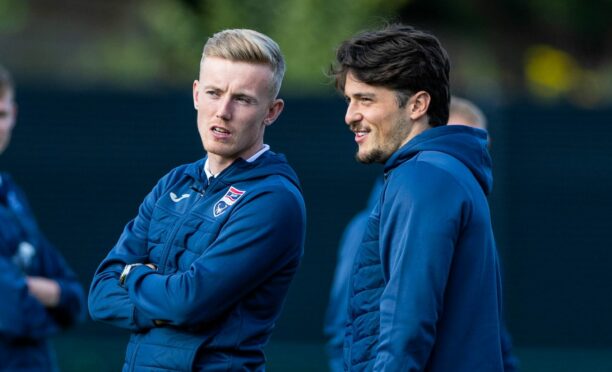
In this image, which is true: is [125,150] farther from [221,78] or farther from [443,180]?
[443,180]

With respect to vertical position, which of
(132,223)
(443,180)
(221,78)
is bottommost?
(132,223)

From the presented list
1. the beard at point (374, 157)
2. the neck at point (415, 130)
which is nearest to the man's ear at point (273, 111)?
the beard at point (374, 157)

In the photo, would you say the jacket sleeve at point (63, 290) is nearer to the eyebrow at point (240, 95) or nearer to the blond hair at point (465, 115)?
the eyebrow at point (240, 95)

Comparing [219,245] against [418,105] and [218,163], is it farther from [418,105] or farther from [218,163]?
[418,105]

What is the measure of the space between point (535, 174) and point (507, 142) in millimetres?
373

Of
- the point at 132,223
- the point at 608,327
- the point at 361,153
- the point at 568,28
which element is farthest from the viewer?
the point at 568,28

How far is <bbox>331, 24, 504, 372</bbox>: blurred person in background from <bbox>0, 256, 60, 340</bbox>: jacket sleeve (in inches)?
73.4

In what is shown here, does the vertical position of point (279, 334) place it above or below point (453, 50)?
below

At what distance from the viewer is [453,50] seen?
64.3ft

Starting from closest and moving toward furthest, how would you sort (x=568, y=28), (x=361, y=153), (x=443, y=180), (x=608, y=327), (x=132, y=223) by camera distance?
(x=443, y=180)
(x=361, y=153)
(x=132, y=223)
(x=608, y=327)
(x=568, y=28)

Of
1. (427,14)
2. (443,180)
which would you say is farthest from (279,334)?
(427,14)

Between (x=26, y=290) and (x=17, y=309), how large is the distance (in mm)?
100

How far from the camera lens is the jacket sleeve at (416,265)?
3.25m

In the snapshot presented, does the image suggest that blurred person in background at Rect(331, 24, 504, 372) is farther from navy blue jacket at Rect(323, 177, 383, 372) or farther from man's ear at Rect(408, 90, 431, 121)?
navy blue jacket at Rect(323, 177, 383, 372)
